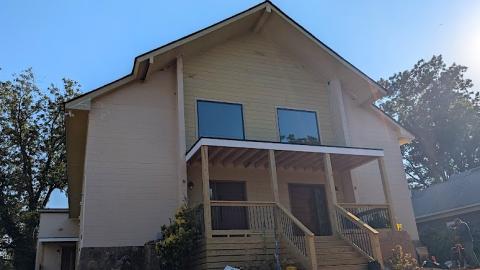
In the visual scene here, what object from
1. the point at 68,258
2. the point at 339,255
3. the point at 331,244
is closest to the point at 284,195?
the point at 331,244

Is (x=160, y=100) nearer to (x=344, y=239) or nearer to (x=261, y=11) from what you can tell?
(x=261, y=11)

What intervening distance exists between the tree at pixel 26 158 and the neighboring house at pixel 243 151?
13202 millimetres

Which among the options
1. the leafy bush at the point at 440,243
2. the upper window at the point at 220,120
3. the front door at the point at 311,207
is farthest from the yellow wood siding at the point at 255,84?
the leafy bush at the point at 440,243

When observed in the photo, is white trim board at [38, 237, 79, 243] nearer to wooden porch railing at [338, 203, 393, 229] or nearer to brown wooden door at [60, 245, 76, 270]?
brown wooden door at [60, 245, 76, 270]

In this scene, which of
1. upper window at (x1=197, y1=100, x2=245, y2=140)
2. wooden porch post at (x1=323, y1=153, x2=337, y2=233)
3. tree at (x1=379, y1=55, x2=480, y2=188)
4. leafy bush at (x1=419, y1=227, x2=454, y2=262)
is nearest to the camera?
wooden porch post at (x1=323, y1=153, x2=337, y2=233)

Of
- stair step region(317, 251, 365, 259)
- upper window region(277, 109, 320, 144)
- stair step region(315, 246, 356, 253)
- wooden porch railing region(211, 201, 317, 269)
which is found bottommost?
stair step region(317, 251, 365, 259)

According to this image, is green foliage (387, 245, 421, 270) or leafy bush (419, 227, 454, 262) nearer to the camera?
green foliage (387, 245, 421, 270)

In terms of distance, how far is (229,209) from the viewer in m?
12.9

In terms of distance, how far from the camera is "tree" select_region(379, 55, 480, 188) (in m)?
35.8

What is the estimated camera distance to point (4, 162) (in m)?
28.2

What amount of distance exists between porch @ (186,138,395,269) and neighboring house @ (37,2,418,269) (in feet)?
0.12

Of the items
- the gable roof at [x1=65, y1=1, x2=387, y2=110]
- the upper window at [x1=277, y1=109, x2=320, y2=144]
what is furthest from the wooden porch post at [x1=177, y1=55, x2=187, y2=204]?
the upper window at [x1=277, y1=109, x2=320, y2=144]

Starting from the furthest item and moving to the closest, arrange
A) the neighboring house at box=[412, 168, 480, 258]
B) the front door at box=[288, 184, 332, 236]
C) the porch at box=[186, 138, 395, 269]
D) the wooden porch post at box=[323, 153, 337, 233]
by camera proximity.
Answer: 1. the neighboring house at box=[412, 168, 480, 258]
2. the front door at box=[288, 184, 332, 236]
3. the wooden porch post at box=[323, 153, 337, 233]
4. the porch at box=[186, 138, 395, 269]

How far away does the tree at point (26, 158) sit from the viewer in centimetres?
2717
